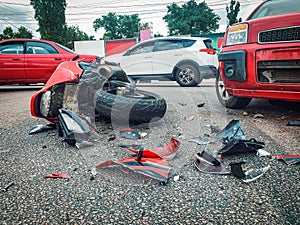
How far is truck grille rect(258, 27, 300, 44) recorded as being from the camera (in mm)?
2408

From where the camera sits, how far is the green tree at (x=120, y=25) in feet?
156

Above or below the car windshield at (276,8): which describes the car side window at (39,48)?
below

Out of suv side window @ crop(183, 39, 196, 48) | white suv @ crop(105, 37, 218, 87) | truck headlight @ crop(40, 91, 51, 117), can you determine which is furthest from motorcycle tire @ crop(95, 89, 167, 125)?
suv side window @ crop(183, 39, 196, 48)

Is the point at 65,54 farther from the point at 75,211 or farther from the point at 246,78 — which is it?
the point at 75,211

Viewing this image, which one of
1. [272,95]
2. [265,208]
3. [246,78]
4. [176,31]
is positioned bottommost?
[265,208]

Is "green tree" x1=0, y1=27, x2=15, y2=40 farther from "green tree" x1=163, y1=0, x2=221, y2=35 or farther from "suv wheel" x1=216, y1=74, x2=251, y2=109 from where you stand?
"suv wheel" x1=216, y1=74, x2=251, y2=109

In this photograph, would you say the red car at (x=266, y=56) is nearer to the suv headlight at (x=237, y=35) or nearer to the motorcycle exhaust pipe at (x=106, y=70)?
the suv headlight at (x=237, y=35)

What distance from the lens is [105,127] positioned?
272 centimetres

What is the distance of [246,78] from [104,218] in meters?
2.36

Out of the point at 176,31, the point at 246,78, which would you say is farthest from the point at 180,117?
the point at 176,31

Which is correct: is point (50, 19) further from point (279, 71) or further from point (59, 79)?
point (279, 71)

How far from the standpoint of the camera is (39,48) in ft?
21.7

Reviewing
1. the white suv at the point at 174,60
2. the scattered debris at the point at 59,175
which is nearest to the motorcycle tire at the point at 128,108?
the scattered debris at the point at 59,175

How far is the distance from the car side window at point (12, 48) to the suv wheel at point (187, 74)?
4635 mm
